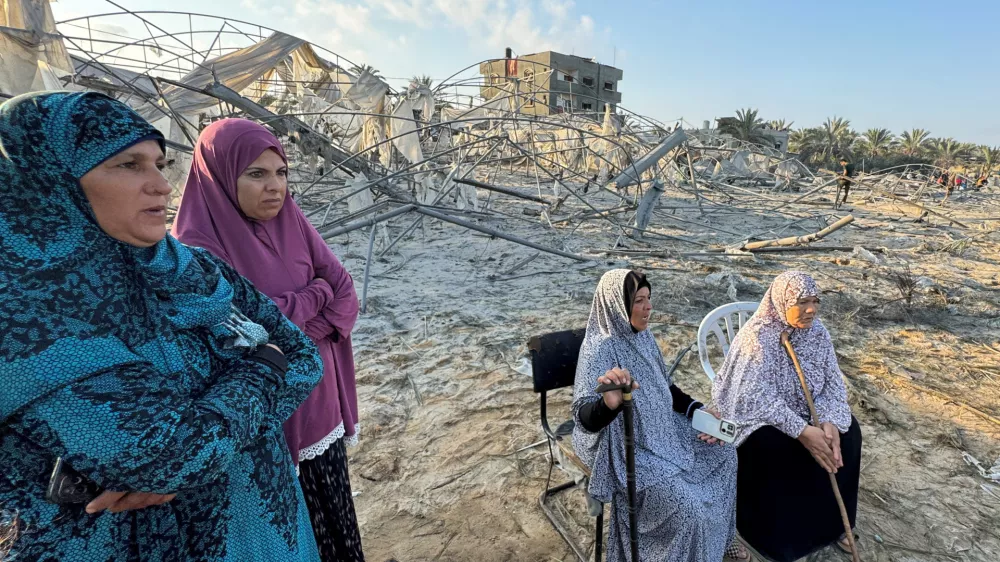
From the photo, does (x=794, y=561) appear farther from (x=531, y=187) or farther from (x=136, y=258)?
(x=531, y=187)

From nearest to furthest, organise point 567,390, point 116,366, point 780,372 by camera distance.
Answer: point 116,366 → point 780,372 → point 567,390

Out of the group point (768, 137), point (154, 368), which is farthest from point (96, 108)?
point (768, 137)

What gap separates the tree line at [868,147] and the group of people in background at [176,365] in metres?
32.0

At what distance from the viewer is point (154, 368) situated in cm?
88

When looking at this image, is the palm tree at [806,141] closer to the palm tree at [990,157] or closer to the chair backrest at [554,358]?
the palm tree at [990,157]

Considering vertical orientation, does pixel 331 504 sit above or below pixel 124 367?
below

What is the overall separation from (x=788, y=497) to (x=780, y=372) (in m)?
0.56

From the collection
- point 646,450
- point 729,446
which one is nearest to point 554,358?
point 646,450

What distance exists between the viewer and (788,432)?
2.11 metres

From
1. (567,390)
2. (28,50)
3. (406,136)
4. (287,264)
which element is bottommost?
(567,390)

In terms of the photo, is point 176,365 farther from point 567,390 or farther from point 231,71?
point 231,71

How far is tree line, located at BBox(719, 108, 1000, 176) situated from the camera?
95.3 ft

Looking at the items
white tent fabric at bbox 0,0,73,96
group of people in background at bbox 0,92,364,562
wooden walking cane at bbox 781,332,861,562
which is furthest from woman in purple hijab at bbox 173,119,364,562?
white tent fabric at bbox 0,0,73,96

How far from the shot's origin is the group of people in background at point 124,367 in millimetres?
750
